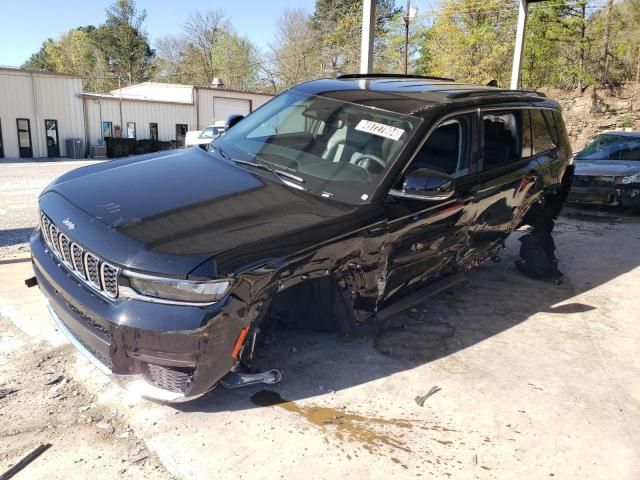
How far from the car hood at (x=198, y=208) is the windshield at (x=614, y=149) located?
9.00m

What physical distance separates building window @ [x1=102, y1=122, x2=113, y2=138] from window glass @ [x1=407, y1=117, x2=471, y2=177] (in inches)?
1037

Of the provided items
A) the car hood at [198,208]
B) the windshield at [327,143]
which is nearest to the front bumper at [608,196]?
the windshield at [327,143]

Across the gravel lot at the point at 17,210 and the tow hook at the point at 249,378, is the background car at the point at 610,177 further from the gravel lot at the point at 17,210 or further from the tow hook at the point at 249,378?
the gravel lot at the point at 17,210

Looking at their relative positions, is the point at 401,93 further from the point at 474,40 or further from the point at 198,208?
the point at 474,40

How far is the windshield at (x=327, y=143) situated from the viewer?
3379 millimetres

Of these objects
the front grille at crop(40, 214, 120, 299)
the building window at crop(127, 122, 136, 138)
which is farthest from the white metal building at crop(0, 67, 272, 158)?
the front grille at crop(40, 214, 120, 299)

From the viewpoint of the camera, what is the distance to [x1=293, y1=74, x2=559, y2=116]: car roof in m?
3.83

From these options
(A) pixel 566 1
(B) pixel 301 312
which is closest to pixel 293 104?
(B) pixel 301 312

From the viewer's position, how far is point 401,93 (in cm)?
405

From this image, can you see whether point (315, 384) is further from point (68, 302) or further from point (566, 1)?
point (566, 1)

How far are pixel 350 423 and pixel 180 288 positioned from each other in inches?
50.5

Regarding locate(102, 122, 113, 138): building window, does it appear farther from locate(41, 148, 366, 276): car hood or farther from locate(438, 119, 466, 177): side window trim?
locate(438, 119, 466, 177): side window trim

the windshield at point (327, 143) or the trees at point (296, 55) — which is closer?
the windshield at point (327, 143)

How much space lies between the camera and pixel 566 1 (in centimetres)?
2869
